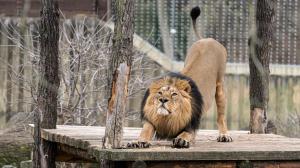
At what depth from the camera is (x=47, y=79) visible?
25.2ft

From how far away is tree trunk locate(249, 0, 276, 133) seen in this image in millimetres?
8266

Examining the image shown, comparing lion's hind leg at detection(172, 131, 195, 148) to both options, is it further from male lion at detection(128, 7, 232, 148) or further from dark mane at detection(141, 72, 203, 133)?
dark mane at detection(141, 72, 203, 133)

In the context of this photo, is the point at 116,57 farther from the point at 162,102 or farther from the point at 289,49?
the point at 289,49

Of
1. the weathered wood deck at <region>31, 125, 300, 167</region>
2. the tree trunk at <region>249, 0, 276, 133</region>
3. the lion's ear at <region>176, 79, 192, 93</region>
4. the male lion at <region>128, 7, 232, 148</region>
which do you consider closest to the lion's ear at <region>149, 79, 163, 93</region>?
the male lion at <region>128, 7, 232, 148</region>

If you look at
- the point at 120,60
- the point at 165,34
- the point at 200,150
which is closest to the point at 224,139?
the point at 200,150

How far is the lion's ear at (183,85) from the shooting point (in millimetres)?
6074

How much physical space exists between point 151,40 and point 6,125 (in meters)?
2.24

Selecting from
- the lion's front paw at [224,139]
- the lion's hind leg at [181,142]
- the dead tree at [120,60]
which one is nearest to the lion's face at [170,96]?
the lion's hind leg at [181,142]

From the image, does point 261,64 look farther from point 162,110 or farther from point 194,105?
point 162,110

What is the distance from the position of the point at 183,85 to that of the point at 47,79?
196cm

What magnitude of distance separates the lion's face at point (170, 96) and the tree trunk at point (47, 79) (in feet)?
6.14

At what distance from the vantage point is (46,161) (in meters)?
7.82

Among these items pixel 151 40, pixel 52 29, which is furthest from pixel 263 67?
pixel 151 40

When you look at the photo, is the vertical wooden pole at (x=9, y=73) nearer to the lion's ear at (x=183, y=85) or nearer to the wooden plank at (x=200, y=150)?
the wooden plank at (x=200, y=150)
